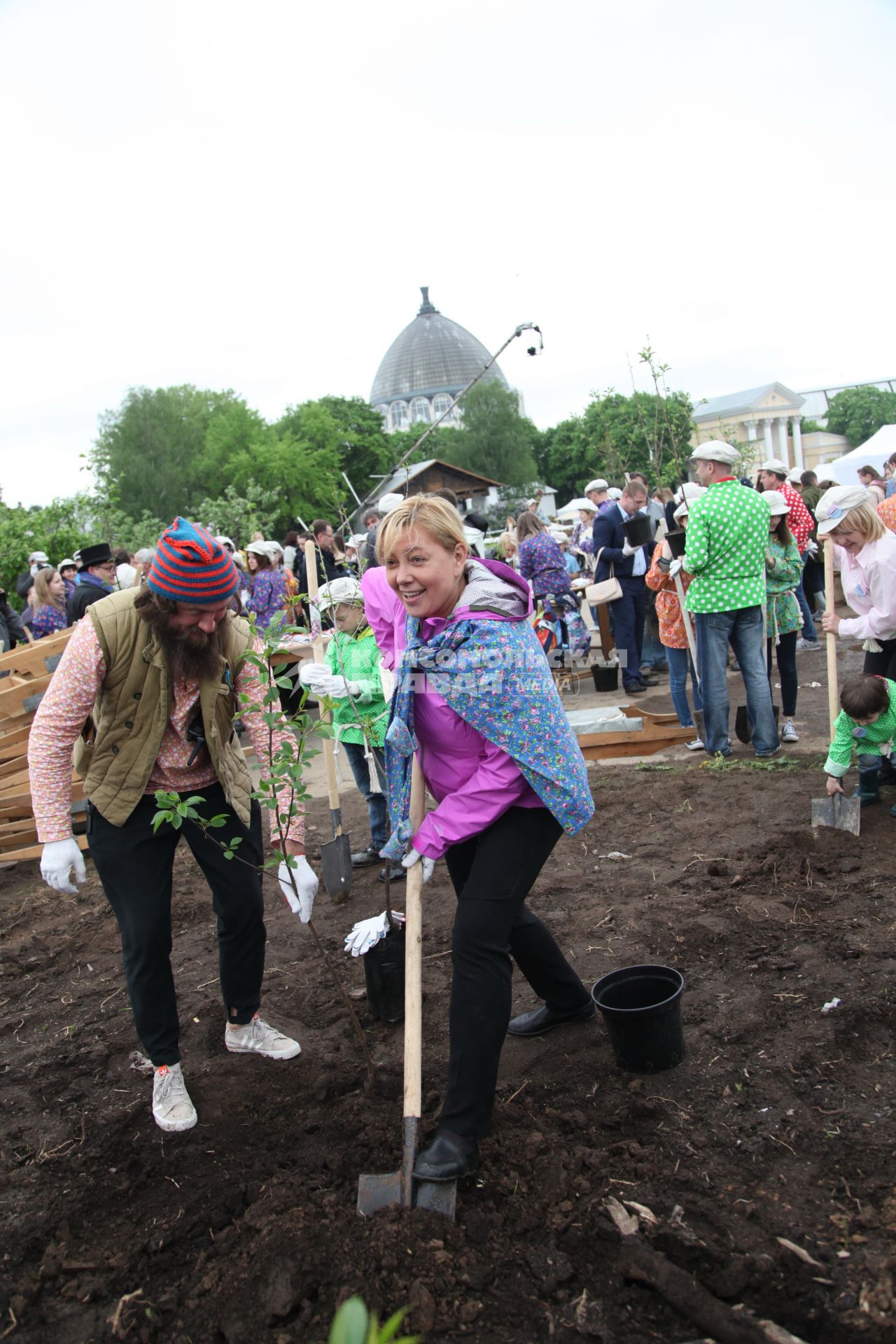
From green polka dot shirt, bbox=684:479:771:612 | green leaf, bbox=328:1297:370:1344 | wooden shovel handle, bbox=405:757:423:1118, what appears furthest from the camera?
green polka dot shirt, bbox=684:479:771:612

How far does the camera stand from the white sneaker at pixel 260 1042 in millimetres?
3498

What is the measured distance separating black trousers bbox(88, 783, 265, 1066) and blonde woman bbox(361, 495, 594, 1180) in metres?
0.68

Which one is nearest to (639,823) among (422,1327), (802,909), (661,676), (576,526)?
(802,909)

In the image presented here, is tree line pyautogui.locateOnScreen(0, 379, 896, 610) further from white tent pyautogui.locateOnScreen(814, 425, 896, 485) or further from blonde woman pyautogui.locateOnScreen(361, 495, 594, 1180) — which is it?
blonde woman pyautogui.locateOnScreen(361, 495, 594, 1180)

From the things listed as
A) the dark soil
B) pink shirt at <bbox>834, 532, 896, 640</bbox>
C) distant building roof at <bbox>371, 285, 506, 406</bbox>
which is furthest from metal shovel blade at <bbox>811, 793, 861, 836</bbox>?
distant building roof at <bbox>371, 285, 506, 406</bbox>

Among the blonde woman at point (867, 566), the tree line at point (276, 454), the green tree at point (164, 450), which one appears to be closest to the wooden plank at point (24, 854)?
the blonde woman at point (867, 566)

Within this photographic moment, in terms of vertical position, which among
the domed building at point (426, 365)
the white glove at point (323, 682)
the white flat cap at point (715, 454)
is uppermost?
the domed building at point (426, 365)

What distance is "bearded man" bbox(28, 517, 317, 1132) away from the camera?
9.41 ft

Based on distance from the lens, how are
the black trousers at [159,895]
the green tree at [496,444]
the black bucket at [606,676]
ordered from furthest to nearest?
1. the green tree at [496,444]
2. the black bucket at [606,676]
3. the black trousers at [159,895]

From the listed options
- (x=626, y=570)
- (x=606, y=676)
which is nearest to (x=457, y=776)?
(x=626, y=570)

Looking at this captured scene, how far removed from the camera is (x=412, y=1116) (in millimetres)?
2639

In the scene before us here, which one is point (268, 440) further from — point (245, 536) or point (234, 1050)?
point (234, 1050)

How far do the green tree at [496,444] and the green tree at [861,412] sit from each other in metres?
38.8

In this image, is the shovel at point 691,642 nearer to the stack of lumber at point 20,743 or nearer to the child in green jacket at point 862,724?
the child in green jacket at point 862,724
